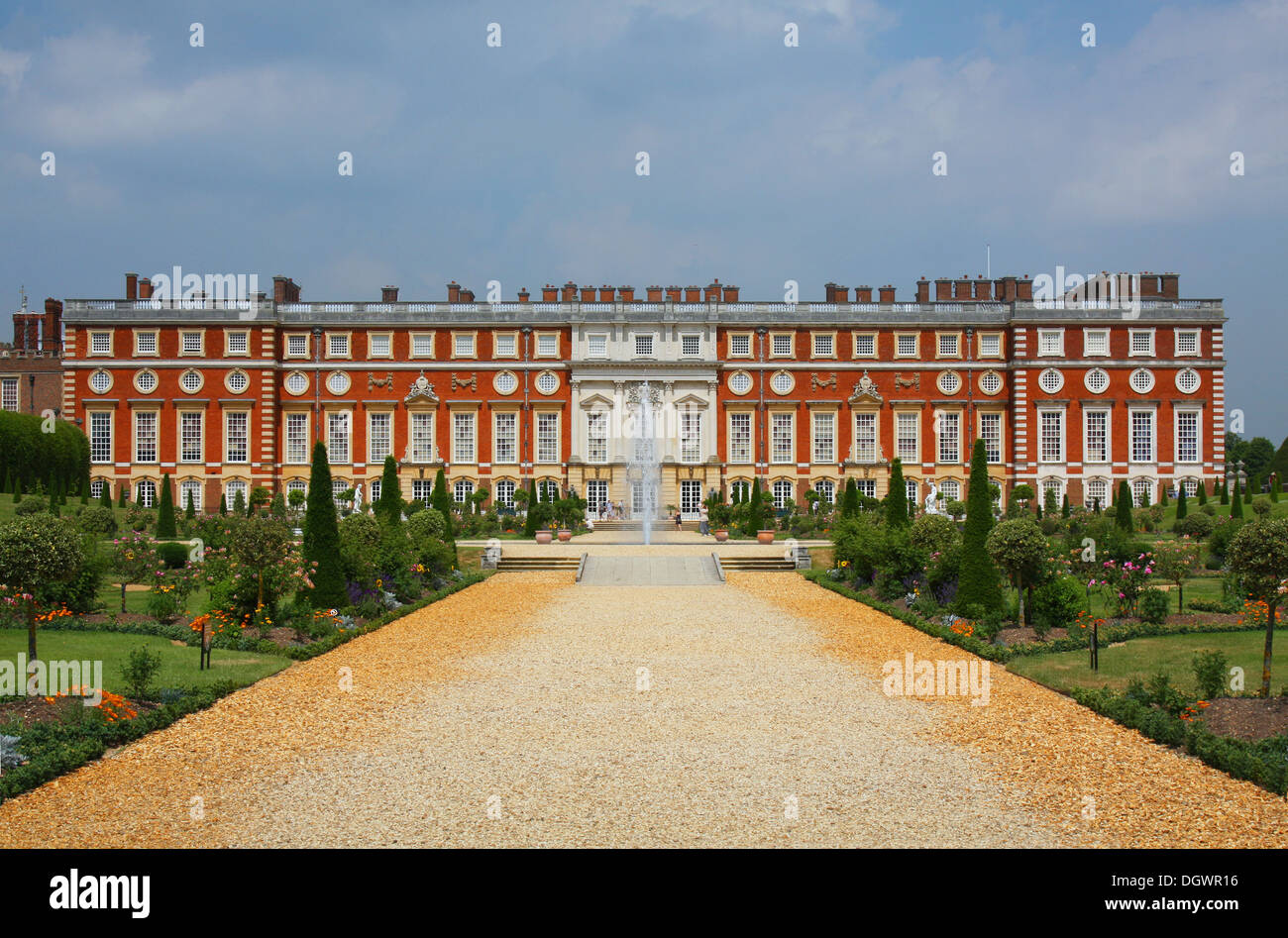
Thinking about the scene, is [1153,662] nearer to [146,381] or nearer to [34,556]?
[34,556]

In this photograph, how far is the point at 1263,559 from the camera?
932 cm

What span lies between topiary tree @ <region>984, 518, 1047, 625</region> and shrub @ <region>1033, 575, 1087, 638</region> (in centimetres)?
32

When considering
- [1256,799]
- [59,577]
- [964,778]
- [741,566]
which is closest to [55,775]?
[59,577]

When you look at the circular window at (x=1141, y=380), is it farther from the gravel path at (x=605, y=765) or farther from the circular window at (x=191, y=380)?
the circular window at (x=191, y=380)

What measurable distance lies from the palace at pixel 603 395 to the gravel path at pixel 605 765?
30.8 metres

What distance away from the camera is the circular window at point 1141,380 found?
1663 inches

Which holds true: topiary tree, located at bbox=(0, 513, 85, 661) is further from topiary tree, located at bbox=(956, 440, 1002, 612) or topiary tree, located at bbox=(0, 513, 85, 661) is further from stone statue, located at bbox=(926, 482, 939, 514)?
stone statue, located at bbox=(926, 482, 939, 514)

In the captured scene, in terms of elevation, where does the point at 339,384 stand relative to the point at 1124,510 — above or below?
above

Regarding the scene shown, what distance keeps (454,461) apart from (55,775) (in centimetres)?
3647

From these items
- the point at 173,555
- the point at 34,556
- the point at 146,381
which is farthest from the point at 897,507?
the point at 146,381

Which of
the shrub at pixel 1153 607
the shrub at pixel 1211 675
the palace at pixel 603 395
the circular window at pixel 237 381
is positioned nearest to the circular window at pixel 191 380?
the palace at pixel 603 395

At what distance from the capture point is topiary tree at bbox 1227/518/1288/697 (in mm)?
9203

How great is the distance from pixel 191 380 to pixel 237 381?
192 centimetres

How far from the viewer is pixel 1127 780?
712cm
